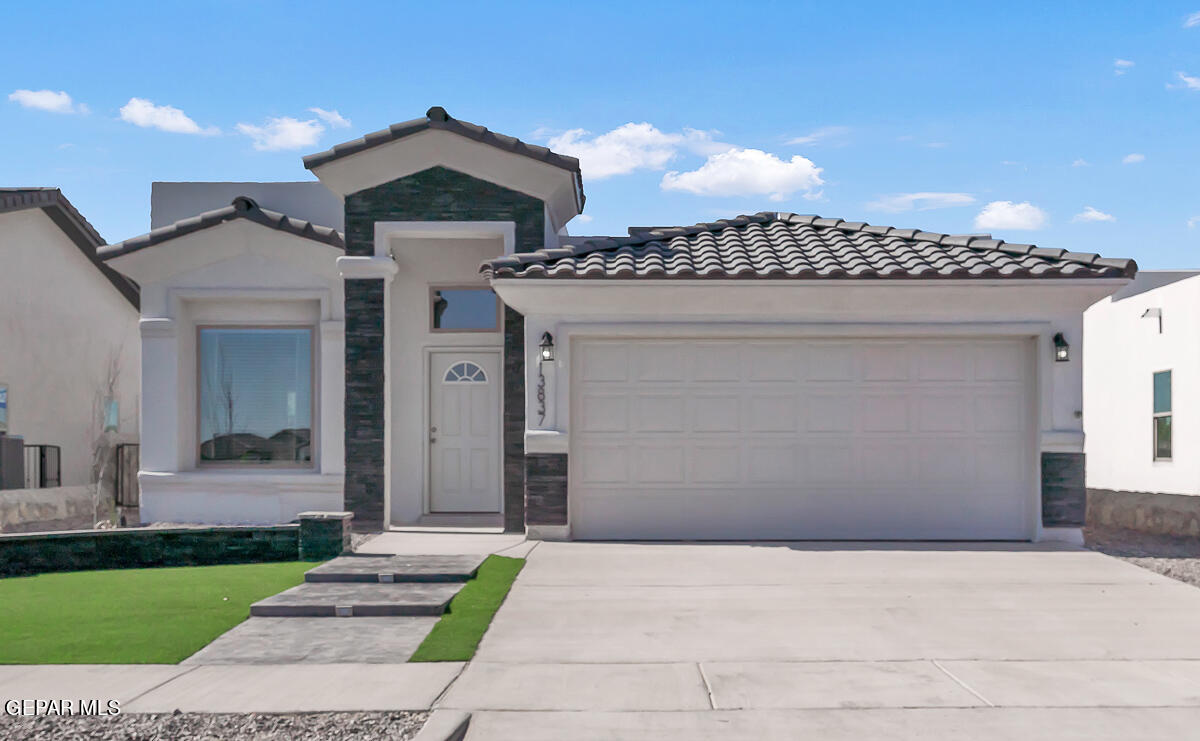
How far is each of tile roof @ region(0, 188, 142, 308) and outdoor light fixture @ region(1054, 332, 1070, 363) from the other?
1335cm

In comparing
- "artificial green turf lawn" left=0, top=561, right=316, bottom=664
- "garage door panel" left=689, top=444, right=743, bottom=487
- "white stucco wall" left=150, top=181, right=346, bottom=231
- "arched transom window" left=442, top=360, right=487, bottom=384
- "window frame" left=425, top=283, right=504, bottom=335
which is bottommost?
"artificial green turf lawn" left=0, top=561, right=316, bottom=664

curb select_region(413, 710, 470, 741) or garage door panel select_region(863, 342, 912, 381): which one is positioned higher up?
garage door panel select_region(863, 342, 912, 381)

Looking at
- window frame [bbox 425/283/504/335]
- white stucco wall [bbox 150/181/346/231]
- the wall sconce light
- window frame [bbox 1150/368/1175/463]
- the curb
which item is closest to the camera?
the curb

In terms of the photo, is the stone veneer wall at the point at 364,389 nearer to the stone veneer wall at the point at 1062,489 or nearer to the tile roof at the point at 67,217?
the tile roof at the point at 67,217

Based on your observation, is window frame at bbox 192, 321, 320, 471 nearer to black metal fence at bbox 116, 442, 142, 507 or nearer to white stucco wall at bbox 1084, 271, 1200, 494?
black metal fence at bbox 116, 442, 142, 507

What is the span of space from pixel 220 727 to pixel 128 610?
3.53 meters

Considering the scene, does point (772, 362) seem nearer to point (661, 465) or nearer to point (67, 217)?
point (661, 465)

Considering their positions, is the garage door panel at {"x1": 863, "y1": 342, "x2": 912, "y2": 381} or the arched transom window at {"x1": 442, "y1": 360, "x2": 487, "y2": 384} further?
the arched transom window at {"x1": 442, "y1": 360, "x2": 487, "y2": 384}

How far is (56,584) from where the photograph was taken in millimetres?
9852

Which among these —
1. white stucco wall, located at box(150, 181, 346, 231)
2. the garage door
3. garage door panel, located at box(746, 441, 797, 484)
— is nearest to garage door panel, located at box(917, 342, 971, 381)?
the garage door

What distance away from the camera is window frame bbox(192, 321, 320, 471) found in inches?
557

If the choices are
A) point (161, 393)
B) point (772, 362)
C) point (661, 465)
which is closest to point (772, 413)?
point (772, 362)

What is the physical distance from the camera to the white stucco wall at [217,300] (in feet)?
45.8

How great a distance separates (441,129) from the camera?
13086mm
